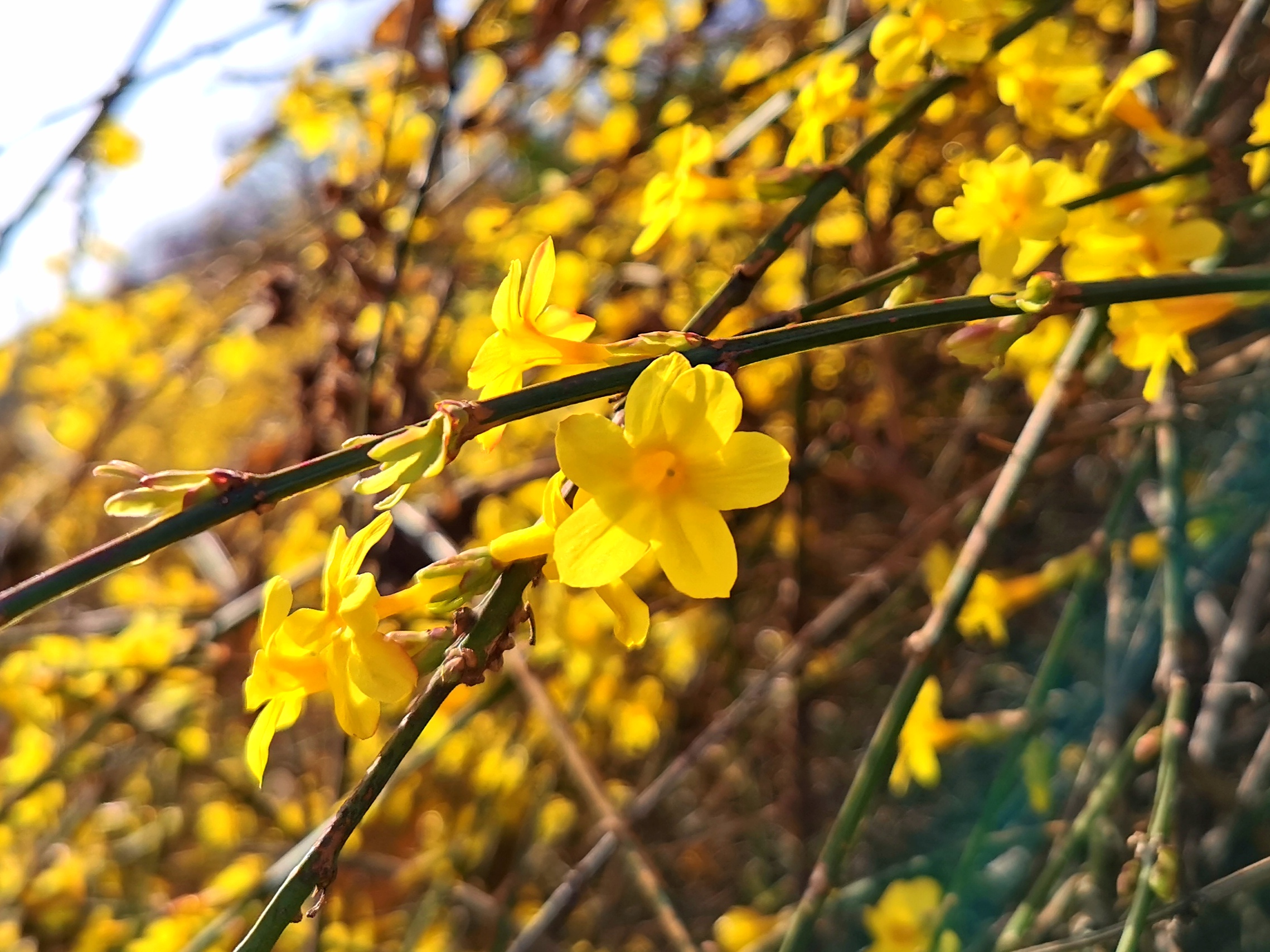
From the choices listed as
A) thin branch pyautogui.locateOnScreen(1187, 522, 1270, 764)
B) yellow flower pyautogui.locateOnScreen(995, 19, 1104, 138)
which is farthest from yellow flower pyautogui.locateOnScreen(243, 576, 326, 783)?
thin branch pyautogui.locateOnScreen(1187, 522, 1270, 764)

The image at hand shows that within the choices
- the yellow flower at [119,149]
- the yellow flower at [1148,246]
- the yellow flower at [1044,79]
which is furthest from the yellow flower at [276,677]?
the yellow flower at [119,149]

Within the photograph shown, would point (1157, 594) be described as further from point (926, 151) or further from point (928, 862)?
point (926, 151)

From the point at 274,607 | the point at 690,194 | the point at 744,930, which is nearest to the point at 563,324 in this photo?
the point at 274,607

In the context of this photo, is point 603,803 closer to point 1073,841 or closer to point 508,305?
point 1073,841

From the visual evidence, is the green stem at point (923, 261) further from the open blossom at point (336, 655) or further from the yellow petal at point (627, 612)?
the open blossom at point (336, 655)

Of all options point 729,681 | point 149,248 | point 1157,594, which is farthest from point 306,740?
point 149,248
